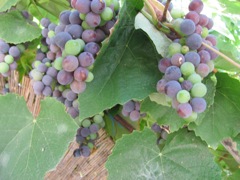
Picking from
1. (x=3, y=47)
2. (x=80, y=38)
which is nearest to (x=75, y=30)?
(x=80, y=38)

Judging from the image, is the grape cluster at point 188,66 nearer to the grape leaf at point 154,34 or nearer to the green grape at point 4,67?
the grape leaf at point 154,34

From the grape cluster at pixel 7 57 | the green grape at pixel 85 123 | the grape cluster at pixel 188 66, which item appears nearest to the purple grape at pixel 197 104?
the grape cluster at pixel 188 66

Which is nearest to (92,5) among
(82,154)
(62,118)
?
(62,118)

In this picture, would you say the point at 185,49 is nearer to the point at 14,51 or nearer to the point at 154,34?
the point at 154,34

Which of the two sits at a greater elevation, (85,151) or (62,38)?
(62,38)

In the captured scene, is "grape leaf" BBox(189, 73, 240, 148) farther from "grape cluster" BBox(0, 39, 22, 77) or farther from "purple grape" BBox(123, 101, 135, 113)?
"grape cluster" BBox(0, 39, 22, 77)

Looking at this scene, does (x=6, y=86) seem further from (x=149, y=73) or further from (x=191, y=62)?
(x=191, y=62)
